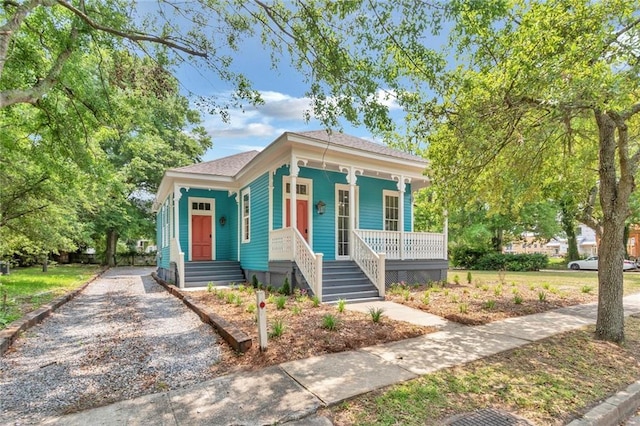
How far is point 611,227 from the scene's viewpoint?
5246mm

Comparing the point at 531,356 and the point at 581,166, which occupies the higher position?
the point at 581,166

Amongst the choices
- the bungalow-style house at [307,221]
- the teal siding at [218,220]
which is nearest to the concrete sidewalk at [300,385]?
the bungalow-style house at [307,221]

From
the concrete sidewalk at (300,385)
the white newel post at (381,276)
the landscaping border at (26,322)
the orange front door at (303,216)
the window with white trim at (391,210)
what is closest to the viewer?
the concrete sidewalk at (300,385)

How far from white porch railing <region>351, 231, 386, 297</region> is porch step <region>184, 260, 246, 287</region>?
4.27 meters

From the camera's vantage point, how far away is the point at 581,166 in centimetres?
721

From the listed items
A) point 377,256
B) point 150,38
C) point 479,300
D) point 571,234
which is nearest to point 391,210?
point 377,256

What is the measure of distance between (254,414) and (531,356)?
3.66 meters

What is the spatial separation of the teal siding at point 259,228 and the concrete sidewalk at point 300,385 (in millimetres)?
6111

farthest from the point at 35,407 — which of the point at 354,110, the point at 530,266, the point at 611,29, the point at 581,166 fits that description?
the point at 530,266

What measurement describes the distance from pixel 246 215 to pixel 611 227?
384 inches

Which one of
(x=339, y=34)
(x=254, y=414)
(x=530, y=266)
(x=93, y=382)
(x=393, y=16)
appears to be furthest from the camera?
(x=530, y=266)

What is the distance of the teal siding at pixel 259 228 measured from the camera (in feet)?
34.1

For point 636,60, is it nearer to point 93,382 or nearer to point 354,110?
point 354,110

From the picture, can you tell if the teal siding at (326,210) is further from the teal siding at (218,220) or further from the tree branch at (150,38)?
the tree branch at (150,38)
